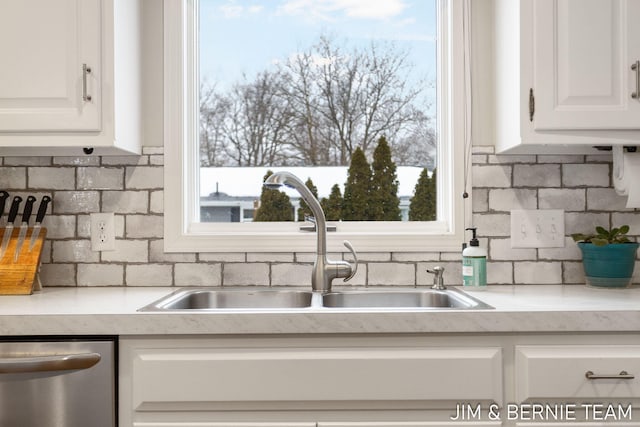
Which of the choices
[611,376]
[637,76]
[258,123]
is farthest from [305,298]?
[637,76]

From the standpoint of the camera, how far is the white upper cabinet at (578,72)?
183 centimetres

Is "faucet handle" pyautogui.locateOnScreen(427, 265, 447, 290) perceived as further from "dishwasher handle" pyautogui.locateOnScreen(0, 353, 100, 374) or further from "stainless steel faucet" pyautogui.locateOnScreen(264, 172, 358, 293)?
"dishwasher handle" pyautogui.locateOnScreen(0, 353, 100, 374)

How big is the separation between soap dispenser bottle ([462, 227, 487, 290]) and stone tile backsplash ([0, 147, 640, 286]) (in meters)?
0.16

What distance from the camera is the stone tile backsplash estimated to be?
2.19 m

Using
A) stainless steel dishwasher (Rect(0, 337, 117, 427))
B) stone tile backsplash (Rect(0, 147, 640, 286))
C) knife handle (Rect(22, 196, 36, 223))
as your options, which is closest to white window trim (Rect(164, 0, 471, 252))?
stone tile backsplash (Rect(0, 147, 640, 286))

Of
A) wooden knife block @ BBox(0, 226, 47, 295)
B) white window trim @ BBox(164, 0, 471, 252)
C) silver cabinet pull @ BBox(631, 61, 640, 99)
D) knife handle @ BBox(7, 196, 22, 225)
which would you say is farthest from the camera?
white window trim @ BBox(164, 0, 471, 252)

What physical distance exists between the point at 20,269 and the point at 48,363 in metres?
0.61

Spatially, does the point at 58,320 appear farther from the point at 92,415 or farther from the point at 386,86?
the point at 386,86

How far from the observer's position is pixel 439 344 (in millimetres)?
1569

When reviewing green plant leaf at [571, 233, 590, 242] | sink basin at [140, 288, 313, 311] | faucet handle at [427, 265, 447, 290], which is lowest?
sink basin at [140, 288, 313, 311]

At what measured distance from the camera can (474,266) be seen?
2.00m

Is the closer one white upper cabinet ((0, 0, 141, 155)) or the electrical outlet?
white upper cabinet ((0, 0, 141, 155))

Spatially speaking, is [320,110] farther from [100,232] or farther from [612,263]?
[612,263]

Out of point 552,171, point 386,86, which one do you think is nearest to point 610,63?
point 552,171
